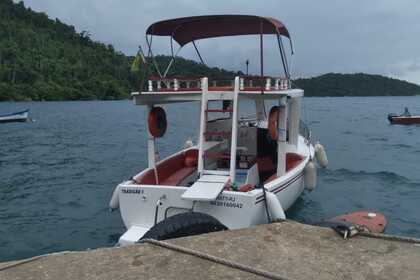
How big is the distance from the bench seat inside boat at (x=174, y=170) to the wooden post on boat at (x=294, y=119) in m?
2.67

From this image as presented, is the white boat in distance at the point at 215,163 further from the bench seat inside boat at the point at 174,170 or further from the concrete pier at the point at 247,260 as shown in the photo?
the concrete pier at the point at 247,260

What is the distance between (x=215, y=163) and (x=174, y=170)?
125cm

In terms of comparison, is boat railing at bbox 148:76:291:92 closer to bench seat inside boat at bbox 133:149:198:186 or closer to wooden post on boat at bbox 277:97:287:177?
wooden post on boat at bbox 277:97:287:177

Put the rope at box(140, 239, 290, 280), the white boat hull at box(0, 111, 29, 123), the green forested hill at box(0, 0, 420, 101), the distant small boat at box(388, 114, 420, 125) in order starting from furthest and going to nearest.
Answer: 1. the green forested hill at box(0, 0, 420, 101)
2. the white boat hull at box(0, 111, 29, 123)
3. the distant small boat at box(388, 114, 420, 125)
4. the rope at box(140, 239, 290, 280)

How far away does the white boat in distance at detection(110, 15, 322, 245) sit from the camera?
756 centimetres

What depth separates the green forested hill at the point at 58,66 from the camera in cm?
10975

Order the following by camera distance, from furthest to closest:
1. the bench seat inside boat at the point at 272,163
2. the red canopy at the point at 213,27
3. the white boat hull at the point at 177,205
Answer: the bench seat inside boat at the point at 272,163
the red canopy at the point at 213,27
the white boat hull at the point at 177,205

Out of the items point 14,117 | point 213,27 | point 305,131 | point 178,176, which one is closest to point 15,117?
point 14,117

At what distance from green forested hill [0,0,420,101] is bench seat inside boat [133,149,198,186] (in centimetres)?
7953

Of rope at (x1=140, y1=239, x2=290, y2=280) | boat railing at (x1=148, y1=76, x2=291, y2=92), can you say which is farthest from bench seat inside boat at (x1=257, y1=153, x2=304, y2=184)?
rope at (x1=140, y1=239, x2=290, y2=280)

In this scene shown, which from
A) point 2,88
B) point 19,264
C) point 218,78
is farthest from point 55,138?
point 2,88

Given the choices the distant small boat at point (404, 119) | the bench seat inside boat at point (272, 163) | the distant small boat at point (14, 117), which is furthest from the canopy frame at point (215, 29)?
the distant small boat at point (14, 117)

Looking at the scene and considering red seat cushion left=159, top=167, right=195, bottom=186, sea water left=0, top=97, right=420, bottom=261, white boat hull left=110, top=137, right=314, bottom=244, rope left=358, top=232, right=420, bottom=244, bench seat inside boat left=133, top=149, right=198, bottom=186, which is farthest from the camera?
sea water left=0, top=97, right=420, bottom=261

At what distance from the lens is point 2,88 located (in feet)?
319
